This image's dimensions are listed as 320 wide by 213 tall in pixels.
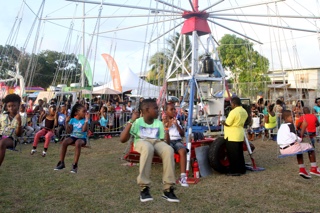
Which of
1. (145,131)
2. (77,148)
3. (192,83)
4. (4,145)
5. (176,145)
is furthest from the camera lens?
(192,83)

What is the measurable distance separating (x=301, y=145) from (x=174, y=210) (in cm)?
339

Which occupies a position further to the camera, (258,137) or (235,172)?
(258,137)

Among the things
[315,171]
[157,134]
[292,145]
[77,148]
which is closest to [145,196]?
[157,134]

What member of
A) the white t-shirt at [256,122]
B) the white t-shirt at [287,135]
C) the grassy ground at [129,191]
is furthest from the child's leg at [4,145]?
the white t-shirt at [256,122]

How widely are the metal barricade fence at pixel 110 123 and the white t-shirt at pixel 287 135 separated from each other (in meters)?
8.71

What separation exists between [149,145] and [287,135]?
3284 mm

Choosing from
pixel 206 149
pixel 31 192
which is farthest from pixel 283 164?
pixel 31 192

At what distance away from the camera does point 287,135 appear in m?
6.60

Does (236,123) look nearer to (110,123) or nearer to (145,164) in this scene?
(145,164)

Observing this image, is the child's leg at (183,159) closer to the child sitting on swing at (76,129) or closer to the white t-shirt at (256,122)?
the child sitting on swing at (76,129)

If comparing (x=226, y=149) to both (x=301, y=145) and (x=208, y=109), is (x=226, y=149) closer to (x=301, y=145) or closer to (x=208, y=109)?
(x=301, y=145)

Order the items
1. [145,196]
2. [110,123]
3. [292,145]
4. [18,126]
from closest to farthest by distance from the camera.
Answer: [145,196] → [18,126] → [292,145] → [110,123]

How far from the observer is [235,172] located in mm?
6902

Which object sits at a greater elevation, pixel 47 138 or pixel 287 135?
pixel 287 135
